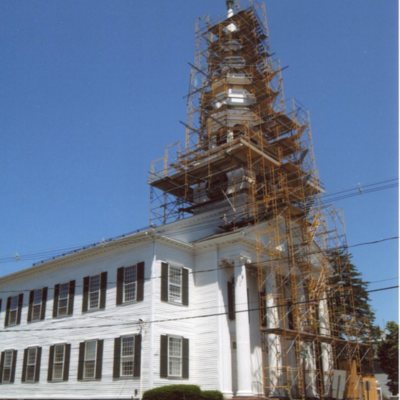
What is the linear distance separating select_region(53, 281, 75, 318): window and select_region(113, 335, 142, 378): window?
5539mm

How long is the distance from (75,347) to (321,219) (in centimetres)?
Answer: 1757

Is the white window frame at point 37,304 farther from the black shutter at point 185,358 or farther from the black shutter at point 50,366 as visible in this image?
the black shutter at point 185,358

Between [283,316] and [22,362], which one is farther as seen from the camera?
[22,362]

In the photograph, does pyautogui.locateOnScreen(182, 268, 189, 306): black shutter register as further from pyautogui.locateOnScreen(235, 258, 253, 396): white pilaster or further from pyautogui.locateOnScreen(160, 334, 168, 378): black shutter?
pyautogui.locateOnScreen(235, 258, 253, 396): white pilaster

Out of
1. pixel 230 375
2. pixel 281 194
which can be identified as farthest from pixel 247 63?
pixel 230 375

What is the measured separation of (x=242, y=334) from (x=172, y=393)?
16.4 ft

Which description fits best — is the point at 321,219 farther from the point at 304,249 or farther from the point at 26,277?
the point at 26,277

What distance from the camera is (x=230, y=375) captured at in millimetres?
27219

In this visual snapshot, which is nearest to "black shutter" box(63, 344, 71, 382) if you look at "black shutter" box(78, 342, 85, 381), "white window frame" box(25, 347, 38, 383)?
"black shutter" box(78, 342, 85, 381)

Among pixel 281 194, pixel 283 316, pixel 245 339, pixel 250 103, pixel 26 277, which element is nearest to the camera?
pixel 245 339

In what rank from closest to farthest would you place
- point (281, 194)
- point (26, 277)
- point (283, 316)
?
point (283, 316) < point (281, 194) < point (26, 277)

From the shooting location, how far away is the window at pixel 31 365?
32.4 metres

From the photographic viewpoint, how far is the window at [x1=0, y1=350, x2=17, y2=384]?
34.5m

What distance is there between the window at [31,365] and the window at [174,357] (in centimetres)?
1061
